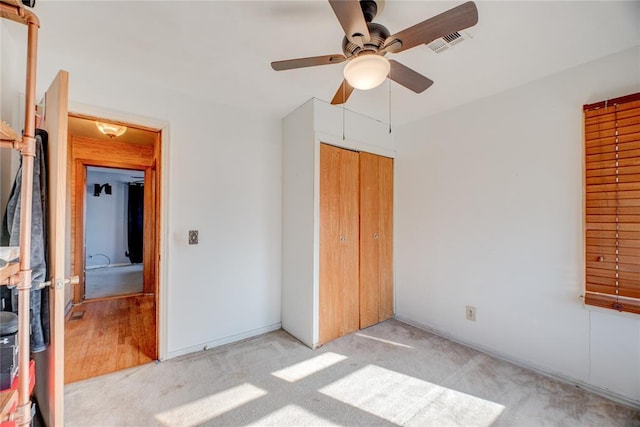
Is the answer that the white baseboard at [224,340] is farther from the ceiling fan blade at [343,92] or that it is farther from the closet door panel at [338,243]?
the ceiling fan blade at [343,92]

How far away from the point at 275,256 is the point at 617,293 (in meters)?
2.79

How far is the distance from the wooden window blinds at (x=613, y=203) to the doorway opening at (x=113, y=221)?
24.7 ft

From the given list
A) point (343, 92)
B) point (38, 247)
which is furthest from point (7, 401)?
point (343, 92)

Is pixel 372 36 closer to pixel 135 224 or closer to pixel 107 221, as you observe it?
pixel 135 224

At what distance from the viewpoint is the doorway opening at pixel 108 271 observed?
2402 millimetres

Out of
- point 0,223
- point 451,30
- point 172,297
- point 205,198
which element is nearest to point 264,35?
point 451,30

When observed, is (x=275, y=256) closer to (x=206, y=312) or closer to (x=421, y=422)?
(x=206, y=312)

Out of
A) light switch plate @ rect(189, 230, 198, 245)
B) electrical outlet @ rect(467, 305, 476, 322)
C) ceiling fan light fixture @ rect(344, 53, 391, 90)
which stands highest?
ceiling fan light fixture @ rect(344, 53, 391, 90)

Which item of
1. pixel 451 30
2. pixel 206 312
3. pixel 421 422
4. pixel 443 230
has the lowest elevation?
pixel 421 422

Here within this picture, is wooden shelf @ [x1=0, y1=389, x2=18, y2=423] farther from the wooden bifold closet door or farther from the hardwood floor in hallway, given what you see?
the wooden bifold closet door

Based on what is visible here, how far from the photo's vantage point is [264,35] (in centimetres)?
172

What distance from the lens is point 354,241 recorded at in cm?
295

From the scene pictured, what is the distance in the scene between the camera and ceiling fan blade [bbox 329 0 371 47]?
3.60 feet

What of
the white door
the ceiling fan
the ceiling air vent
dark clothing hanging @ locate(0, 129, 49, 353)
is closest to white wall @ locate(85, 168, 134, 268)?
dark clothing hanging @ locate(0, 129, 49, 353)
